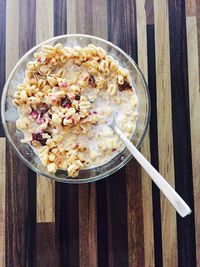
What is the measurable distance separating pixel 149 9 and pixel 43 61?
31cm

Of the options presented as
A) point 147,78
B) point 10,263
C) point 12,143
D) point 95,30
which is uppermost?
point 95,30

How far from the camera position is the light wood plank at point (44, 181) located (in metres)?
1.09

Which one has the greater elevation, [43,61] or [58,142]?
[43,61]

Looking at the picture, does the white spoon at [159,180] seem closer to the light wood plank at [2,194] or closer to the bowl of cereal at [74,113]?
the bowl of cereal at [74,113]

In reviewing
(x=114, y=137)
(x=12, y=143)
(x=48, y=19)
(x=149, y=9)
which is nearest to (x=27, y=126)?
(x=12, y=143)

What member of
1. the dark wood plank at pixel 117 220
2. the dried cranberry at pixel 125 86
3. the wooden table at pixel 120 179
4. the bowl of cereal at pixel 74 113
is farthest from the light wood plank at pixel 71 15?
the dark wood plank at pixel 117 220

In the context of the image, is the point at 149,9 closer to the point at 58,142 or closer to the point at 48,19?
the point at 48,19

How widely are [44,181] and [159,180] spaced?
31 cm

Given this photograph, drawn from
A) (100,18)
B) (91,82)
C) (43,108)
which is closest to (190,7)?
(100,18)

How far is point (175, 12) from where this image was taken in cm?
114

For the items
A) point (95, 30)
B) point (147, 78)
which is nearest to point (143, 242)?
point (147, 78)

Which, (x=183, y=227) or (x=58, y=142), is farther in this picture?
(x=183, y=227)

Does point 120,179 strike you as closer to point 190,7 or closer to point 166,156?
point 166,156

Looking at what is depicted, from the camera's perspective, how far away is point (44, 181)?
1087mm
